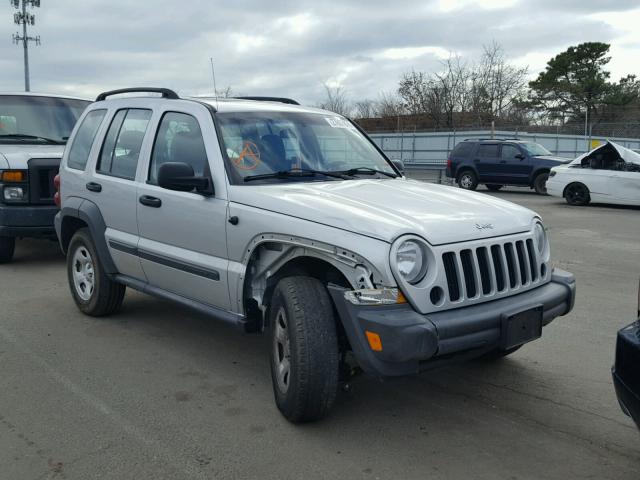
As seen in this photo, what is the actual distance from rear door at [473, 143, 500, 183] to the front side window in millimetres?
17020

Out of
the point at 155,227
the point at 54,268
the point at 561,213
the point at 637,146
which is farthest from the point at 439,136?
the point at 155,227

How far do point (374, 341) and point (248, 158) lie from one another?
5.72 feet

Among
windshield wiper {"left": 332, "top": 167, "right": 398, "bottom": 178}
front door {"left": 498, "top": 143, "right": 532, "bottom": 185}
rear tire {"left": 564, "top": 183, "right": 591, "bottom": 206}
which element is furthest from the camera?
front door {"left": 498, "top": 143, "right": 532, "bottom": 185}

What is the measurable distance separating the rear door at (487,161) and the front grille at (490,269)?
1736 cm

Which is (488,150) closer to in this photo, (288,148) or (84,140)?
(84,140)

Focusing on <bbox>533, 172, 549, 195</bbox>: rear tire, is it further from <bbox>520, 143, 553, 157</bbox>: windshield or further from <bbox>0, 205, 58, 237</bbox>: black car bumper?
<bbox>0, 205, 58, 237</bbox>: black car bumper

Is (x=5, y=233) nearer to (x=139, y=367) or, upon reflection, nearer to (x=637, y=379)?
(x=139, y=367)

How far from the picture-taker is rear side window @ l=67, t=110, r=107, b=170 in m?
5.81

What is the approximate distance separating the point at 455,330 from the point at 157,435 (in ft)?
5.62

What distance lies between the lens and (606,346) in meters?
5.17

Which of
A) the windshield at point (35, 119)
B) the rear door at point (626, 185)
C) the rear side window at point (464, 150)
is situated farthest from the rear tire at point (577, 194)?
the windshield at point (35, 119)

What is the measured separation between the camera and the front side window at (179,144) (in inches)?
179

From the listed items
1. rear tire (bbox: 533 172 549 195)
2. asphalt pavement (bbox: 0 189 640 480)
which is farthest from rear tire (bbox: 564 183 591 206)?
asphalt pavement (bbox: 0 189 640 480)

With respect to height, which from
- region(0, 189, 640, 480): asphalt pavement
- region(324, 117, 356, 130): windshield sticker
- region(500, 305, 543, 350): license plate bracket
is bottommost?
region(0, 189, 640, 480): asphalt pavement
